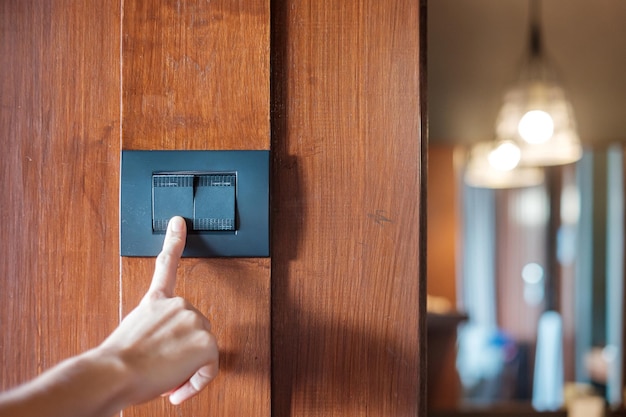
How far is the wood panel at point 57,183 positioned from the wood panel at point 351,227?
0.62 feet

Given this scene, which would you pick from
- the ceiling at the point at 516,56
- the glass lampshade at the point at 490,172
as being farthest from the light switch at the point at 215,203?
the glass lampshade at the point at 490,172

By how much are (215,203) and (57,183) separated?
0.19 metres

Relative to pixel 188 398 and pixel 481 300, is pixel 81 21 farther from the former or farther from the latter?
pixel 481 300

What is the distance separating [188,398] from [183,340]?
0.12 m

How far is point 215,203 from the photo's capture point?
1.95 ft

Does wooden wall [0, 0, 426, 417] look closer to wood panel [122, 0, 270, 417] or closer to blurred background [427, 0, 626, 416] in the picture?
wood panel [122, 0, 270, 417]

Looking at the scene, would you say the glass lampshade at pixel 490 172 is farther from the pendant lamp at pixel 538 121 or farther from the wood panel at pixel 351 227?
the wood panel at pixel 351 227

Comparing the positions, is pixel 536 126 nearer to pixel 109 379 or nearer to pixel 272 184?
pixel 272 184

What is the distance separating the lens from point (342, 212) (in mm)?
629

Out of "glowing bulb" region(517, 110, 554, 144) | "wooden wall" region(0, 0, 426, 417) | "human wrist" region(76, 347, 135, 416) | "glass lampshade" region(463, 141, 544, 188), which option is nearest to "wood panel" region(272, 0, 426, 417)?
"wooden wall" region(0, 0, 426, 417)

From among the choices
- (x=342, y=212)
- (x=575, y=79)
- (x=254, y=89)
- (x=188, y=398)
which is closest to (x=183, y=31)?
(x=254, y=89)

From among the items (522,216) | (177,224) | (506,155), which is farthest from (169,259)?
(522,216)

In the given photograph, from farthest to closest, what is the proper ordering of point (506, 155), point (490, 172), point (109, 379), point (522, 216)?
point (522, 216) → point (490, 172) → point (506, 155) → point (109, 379)

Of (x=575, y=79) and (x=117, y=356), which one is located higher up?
(x=575, y=79)
